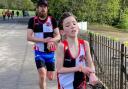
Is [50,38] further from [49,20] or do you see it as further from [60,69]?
[60,69]

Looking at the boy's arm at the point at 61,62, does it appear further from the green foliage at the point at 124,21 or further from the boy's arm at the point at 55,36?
the green foliage at the point at 124,21

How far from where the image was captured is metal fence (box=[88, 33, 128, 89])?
8.22 m

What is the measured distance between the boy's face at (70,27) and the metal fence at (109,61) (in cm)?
277

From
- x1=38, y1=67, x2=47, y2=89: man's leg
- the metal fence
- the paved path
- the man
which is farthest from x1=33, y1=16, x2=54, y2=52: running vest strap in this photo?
the paved path

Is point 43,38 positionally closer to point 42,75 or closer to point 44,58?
point 44,58

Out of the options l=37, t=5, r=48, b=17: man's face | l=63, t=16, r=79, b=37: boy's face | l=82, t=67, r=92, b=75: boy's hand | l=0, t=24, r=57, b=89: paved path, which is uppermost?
l=63, t=16, r=79, b=37: boy's face

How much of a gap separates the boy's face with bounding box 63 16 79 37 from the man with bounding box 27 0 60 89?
318 cm

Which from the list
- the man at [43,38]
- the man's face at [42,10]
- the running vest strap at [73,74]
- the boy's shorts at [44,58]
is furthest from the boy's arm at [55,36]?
the running vest strap at [73,74]

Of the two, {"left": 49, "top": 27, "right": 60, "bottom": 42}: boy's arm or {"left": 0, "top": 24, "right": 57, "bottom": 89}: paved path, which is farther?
{"left": 0, "top": 24, "right": 57, "bottom": 89}: paved path

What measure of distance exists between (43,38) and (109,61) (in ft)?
7.98

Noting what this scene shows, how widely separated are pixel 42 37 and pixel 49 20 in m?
0.34

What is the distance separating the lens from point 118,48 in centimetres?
817

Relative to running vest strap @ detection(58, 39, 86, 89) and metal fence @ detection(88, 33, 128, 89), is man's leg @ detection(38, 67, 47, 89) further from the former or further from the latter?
running vest strap @ detection(58, 39, 86, 89)

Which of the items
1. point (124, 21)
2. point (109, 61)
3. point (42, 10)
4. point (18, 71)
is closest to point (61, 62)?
point (42, 10)
